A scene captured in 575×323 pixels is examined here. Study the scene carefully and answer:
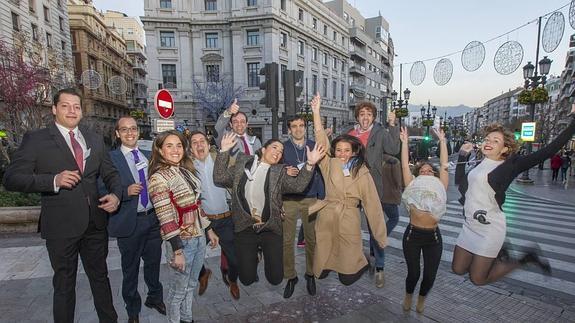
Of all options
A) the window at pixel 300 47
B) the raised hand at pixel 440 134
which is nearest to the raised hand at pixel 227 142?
the raised hand at pixel 440 134

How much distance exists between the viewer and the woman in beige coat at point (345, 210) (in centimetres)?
336

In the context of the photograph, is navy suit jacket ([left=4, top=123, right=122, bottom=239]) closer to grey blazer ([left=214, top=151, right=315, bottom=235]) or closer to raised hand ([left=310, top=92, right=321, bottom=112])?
grey blazer ([left=214, top=151, right=315, bottom=235])

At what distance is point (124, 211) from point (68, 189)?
1.76ft

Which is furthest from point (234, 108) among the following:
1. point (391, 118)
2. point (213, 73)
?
point (213, 73)

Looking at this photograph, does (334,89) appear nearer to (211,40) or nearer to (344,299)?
(211,40)

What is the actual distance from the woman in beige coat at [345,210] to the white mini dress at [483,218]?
2.78 ft

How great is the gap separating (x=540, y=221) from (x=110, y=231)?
941cm

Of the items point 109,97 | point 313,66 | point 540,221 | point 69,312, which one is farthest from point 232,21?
point 69,312

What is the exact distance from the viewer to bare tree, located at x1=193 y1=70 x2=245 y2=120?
107 ft

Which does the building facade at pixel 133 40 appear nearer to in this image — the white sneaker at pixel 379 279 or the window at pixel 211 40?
the window at pixel 211 40

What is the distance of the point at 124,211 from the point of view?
298 cm

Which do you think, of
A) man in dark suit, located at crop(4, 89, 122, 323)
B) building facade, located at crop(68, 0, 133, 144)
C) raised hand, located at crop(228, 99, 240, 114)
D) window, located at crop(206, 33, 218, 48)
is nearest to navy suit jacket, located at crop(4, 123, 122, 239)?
man in dark suit, located at crop(4, 89, 122, 323)

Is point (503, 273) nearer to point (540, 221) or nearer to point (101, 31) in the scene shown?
point (540, 221)

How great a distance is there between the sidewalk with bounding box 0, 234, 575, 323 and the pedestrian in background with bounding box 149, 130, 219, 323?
537 mm
